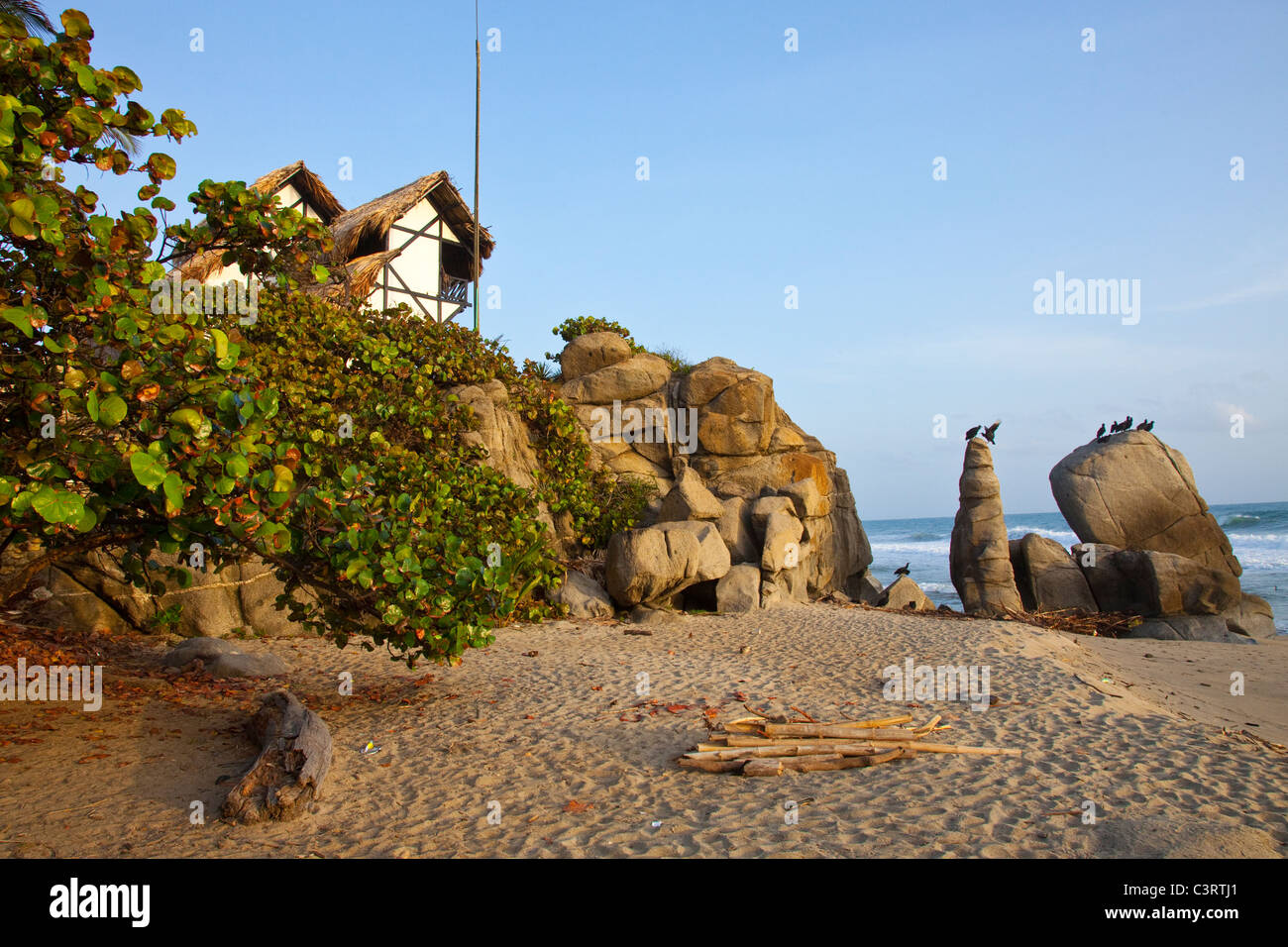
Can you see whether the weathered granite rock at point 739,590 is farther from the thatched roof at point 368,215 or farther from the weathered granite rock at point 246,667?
the thatched roof at point 368,215

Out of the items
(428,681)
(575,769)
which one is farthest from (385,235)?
(575,769)

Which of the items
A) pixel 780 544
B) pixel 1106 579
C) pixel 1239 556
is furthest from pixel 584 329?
pixel 1239 556

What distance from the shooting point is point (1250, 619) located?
61.3ft

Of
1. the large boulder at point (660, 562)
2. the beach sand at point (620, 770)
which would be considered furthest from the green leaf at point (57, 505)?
the large boulder at point (660, 562)

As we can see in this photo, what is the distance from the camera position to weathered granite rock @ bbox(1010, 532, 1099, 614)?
19.8 m

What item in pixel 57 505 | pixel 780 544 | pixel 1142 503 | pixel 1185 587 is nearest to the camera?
pixel 57 505

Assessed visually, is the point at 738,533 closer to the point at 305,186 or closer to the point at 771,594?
the point at 771,594

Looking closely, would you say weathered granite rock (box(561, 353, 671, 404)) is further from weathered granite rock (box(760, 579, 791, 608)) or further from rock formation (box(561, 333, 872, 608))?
weathered granite rock (box(760, 579, 791, 608))

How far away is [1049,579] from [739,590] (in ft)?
31.8

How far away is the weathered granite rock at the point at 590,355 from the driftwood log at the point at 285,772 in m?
14.2

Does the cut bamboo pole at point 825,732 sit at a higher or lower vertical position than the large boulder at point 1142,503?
lower

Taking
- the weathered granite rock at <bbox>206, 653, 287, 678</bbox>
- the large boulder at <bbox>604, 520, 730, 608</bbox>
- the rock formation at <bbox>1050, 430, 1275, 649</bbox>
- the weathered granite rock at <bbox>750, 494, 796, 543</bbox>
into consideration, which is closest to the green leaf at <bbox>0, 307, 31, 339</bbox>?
the weathered granite rock at <bbox>206, 653, 287, 678</bbox>

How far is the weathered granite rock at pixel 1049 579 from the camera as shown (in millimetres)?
19750

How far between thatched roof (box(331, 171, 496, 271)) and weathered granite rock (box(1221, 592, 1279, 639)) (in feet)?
69.7
